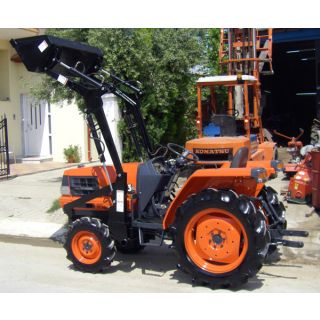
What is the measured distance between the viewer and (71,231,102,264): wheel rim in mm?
5328

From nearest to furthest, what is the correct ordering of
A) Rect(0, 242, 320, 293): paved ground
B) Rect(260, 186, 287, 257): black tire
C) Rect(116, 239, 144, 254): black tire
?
Rect(0, 242, 320, 293): paved ground → Rect(260, 186, 287, 257): black tire → Rect(116, 239, 144, 254): black tire

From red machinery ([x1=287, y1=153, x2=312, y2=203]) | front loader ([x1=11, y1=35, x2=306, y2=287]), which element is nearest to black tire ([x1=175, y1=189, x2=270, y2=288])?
front loader ([x1=11, y1=35, x2=306, y2=287])

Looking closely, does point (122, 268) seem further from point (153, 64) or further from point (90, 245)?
point (153, 64)

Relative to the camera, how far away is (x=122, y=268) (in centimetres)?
565

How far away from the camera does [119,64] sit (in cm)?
959

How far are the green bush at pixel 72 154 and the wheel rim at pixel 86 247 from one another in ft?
33.4

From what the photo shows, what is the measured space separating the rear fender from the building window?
11.9 m

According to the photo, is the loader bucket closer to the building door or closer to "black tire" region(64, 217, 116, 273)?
"black tire" region(64, 217, 116, 273)

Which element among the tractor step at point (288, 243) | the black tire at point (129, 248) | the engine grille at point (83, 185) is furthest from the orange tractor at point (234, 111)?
the tractor step at point (288, 243)

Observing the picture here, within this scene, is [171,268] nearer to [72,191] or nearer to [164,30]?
[72,191]

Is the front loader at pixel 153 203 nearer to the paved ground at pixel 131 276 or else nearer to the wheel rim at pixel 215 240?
the wheel rim at pixel 215 240

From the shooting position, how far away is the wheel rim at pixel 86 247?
5.33 metres

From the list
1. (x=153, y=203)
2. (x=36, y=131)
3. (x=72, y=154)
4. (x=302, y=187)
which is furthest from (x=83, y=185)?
(x=36, y=131)

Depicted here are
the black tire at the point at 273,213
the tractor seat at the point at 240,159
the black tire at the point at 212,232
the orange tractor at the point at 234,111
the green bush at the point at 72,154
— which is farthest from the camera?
the green bush at the point at 72,154
